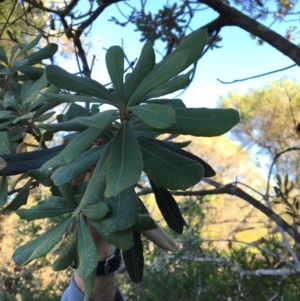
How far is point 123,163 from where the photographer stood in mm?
341

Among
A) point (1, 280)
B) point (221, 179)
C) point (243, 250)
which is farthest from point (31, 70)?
point (221, 179)

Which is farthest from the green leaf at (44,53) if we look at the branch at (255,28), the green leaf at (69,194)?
the branch at (255,28)

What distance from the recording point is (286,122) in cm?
529

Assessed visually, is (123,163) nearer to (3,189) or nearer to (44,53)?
(3,189)

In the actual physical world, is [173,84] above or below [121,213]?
above

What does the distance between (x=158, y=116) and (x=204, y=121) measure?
45mm

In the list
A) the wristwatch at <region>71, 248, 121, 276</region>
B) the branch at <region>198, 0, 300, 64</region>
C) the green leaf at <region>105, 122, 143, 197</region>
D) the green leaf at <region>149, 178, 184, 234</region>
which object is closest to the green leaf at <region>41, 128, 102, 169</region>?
the green leaf at <region>105, 122, 143, 197</region>

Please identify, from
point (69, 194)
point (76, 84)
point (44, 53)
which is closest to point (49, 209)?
point (69, 194)

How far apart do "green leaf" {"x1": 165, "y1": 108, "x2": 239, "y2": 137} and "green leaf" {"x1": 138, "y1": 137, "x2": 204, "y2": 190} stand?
0.10 ft

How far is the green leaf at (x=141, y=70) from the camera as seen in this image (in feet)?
1.35

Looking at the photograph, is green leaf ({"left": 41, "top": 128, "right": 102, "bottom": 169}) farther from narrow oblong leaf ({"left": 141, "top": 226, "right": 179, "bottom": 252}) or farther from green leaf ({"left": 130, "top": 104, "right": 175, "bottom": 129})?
narrow oblong leaf ({"left": 141, "top": 226, "right": 179, "bottom": 252})

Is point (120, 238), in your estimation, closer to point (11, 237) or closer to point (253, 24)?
point (253, 24)

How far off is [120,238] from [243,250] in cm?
151

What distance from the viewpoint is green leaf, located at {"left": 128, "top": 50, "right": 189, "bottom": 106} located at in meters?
0.37
